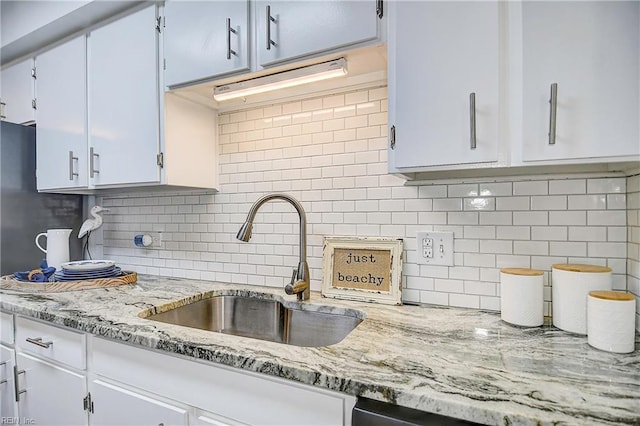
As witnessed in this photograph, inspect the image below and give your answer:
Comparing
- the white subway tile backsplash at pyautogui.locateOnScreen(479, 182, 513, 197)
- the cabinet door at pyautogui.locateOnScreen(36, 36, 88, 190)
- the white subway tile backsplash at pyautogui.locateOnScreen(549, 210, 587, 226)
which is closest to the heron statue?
the cabinet door at pyautogui.locateOnScreen(36, 36, 88, 190)

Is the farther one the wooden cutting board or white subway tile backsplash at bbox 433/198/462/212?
the wooden cutting board

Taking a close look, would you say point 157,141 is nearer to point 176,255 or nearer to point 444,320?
point 176,255

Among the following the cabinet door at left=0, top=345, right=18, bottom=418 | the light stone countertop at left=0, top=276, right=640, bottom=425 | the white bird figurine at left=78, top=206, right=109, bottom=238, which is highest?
the white bird figurine at left=78, top=206, right=109, bottom=238

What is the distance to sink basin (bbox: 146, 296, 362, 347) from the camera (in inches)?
53.4

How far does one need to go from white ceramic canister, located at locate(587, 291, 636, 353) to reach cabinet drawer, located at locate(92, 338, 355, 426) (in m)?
0.67

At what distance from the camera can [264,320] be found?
1.57 metres

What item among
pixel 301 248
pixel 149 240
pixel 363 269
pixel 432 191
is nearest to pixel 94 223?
pixel 149 240

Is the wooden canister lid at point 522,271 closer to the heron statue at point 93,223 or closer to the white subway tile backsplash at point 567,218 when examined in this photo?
the white subway tile backsplash at point 567,218

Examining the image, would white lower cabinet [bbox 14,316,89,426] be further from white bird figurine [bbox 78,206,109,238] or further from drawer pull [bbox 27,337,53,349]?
white bird figurine [bbox 78,206,109,238]

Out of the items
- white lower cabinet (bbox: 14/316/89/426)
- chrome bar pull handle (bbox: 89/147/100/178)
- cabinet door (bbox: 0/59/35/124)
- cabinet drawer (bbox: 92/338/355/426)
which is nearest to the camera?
cabinet drawer (bbox: 92/338/355/426)

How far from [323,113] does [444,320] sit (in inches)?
38.7

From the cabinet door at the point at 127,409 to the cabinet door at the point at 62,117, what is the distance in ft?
3.64

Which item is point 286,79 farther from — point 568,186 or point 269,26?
point 568,186

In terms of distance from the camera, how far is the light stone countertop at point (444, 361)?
0.67m
